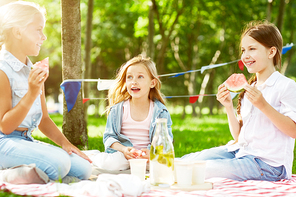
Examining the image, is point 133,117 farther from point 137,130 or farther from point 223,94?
point 223,94

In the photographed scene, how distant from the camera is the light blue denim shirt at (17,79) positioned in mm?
3000

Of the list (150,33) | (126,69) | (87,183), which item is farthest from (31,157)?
(150,33)

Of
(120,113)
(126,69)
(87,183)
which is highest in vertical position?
(126,69)

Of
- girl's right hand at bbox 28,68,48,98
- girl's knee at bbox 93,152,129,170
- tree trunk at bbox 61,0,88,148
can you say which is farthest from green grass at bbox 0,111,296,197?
girl's knee at bbox 93,152,129,170

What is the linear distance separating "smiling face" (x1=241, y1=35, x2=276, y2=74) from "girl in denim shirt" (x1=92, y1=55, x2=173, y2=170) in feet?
3.72

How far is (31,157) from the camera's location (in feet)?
9.22

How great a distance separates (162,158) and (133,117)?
1485 millimetres

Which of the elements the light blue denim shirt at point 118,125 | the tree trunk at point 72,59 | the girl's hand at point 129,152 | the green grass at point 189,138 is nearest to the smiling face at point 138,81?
the light blue denim shirt at point 118,125

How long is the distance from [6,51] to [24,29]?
0.94 feet

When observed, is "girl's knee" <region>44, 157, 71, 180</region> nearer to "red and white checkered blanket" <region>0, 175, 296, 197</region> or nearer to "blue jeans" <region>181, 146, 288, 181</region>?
"red and white checkered blanket" <region>0, 175, 296, 197</region>

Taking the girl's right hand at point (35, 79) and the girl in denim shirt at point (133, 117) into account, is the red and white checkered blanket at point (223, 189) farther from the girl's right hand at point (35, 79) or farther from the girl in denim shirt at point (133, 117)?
the girl in denim shirt at point (133, 117)

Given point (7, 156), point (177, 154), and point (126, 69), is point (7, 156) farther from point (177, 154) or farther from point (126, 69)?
point (177, 154)

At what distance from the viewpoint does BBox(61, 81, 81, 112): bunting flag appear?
494 cm

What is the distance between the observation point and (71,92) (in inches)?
195
